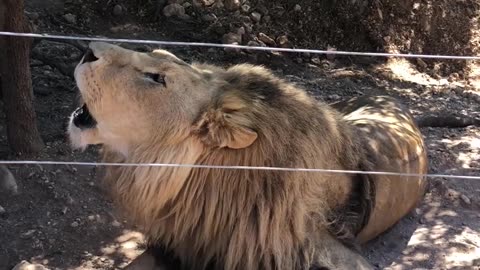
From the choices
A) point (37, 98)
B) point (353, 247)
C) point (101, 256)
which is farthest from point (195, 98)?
point (37, 98)

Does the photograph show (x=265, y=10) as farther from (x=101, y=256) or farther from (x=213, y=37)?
(x=101, y=256)

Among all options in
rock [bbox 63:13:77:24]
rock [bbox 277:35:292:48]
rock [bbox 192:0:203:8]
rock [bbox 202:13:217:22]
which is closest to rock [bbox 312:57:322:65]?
rock [bbox 277:35:292:48]

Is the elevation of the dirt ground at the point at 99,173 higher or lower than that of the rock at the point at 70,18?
lower

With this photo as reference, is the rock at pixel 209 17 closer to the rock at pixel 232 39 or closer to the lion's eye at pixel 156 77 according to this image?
the rock at pixel 232 39

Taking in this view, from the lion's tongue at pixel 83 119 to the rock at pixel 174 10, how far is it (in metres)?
3.18

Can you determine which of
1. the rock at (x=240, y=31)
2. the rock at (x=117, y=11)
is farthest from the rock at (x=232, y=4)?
→ the rock at (x=117, y=11)

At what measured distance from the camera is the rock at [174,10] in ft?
17.9

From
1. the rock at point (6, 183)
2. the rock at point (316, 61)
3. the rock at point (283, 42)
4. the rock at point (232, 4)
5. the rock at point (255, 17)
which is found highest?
the rock at point (232, 4)

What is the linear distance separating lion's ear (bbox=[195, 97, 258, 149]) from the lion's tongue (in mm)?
353

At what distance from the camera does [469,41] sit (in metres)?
6.24

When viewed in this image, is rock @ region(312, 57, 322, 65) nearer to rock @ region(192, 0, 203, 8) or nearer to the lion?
rock @ region(192, 0, 203, 8)

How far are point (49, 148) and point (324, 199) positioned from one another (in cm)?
163

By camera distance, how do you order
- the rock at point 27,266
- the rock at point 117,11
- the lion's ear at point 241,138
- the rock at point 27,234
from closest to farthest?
the lion's ear at point 241,138 → the rock at point 27,266 → the rock at point 27,234 → the rock at point 117,11

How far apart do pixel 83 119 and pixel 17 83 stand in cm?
107
